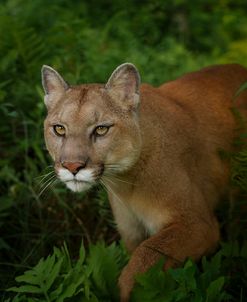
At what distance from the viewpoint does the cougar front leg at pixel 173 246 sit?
197 inches

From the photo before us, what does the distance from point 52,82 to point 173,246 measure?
1.66 m

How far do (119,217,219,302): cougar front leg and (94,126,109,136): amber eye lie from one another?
877 mm

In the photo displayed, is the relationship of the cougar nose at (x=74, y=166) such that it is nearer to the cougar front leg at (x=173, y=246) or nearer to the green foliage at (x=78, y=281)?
the green foliage at (x=78, y=281)

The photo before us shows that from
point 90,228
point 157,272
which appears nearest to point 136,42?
point 90,228

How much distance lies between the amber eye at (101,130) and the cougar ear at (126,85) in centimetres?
36

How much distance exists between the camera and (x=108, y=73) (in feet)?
26.8

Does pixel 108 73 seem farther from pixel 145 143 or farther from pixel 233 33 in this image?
pixel 233 33

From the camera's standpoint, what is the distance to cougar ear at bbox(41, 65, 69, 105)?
18.3 ft

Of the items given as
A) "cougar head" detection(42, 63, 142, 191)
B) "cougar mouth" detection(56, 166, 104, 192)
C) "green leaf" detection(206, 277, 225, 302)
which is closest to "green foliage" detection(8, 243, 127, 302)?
"cougar mouth" detection(56, 166, 104, 192)

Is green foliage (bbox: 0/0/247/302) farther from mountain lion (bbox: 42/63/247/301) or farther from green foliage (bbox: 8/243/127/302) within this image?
mountain lion (bbox: 42/63/247/301)

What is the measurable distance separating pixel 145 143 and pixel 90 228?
1.67 metres

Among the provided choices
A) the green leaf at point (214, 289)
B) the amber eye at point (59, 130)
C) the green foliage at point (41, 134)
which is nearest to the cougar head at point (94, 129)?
the amber eye at point (59, 130)

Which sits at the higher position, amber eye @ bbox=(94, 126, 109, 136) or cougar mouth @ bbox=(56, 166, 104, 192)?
amber eye @ bbox=(94, 126, 109, 136)

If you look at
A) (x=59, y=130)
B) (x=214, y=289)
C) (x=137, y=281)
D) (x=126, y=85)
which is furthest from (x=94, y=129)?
(x=214, y=289)
